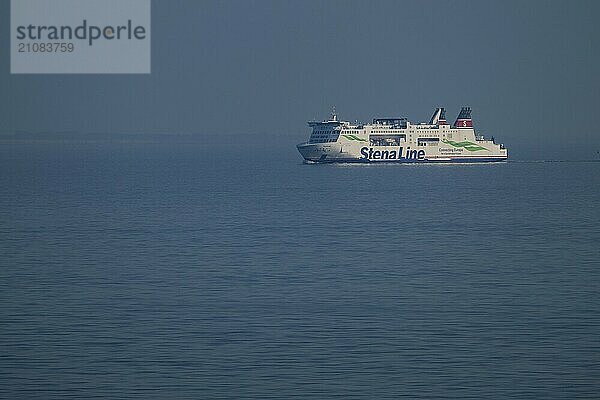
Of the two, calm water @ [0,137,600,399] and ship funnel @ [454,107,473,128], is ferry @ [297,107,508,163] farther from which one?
calm water @ [0,137,600,399]

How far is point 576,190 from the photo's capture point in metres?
68.0

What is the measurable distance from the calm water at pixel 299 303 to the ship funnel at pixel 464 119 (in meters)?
45.0

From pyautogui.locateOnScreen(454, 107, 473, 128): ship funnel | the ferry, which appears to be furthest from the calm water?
pyautogui.locateOnScreen(454, 107, 473, 128): ship funnel

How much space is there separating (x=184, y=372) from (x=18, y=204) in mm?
38416

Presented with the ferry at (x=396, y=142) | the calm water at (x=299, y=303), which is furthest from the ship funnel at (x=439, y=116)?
the calm water at (x=299, y=303)

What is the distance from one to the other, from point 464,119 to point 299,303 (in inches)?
2939

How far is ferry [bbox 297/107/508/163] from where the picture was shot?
91.7m

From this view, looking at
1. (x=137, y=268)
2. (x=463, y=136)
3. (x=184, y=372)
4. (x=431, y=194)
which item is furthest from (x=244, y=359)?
(x=463, y=136)

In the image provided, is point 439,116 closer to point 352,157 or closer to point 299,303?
point 352,157

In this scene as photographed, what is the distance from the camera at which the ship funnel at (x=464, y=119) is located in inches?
3782

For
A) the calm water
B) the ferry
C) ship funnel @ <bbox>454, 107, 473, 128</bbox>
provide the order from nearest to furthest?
the calm water
the ferry
ship funnel @ <bbox>454, 107, 473, 128</bbox>

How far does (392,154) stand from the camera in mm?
95250

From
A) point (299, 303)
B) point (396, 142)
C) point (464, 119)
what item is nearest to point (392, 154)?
point (396, 142)

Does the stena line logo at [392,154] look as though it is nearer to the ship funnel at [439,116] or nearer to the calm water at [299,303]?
the ship funnel at [439,116]
